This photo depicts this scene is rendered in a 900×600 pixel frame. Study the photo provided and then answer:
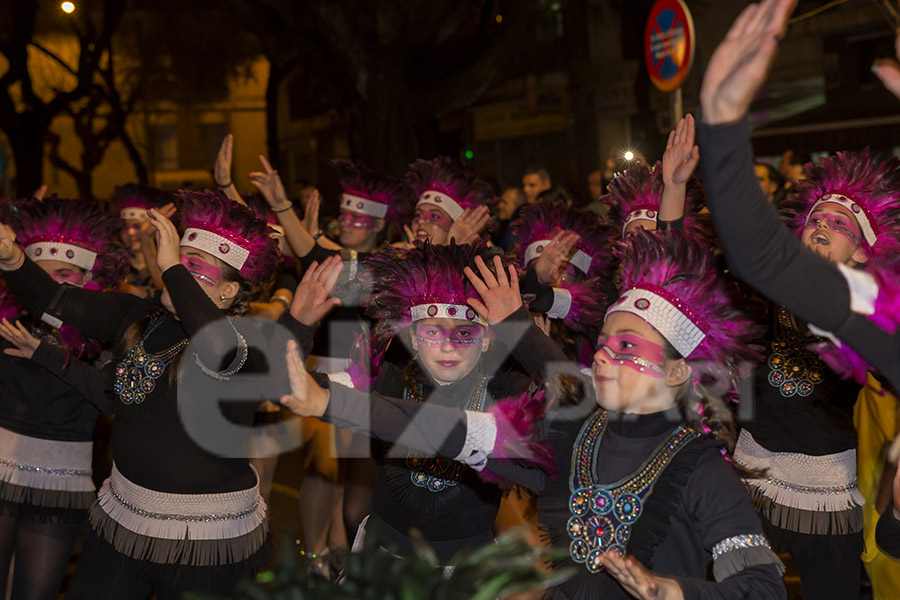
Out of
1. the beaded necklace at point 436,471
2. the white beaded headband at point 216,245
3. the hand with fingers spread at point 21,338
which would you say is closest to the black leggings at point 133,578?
the beaded necklace at point 436,471

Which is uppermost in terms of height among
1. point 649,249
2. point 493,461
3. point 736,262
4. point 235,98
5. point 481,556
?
point 736,262

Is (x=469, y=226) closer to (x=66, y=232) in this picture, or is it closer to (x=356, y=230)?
(x=356, y=230)

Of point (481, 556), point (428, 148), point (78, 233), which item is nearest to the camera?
Result: point (481, 556)

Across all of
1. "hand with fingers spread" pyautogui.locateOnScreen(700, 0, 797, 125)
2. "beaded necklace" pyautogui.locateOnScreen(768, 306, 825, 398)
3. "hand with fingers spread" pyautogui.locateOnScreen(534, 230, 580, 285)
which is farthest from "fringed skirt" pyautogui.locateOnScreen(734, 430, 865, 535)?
"hand with fingers spread" pyautogui.locateOnScreen(700, 0, 797, 125)

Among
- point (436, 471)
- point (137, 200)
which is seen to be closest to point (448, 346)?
point (436, 471)

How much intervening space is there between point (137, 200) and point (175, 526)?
3959mm

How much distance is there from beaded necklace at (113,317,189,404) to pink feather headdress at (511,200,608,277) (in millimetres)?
2476

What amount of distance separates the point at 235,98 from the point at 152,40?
14760 millimetres

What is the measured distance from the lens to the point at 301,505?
6.39m

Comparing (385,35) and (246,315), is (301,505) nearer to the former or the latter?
(246,315)

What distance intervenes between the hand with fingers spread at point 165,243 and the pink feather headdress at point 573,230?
255 centimetres

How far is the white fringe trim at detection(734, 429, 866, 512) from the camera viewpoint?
4.48 meters

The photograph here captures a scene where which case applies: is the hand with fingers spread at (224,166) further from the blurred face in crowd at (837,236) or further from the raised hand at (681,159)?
the blurred face in crowd at (837,236)

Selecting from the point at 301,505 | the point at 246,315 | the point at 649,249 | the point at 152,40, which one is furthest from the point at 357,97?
the point at 152,40
